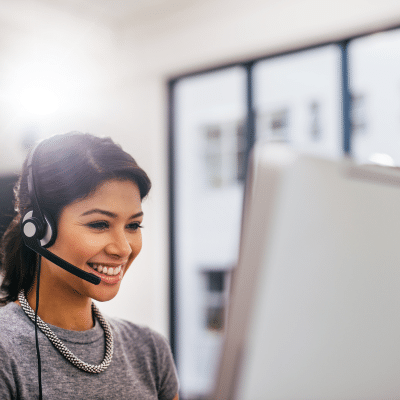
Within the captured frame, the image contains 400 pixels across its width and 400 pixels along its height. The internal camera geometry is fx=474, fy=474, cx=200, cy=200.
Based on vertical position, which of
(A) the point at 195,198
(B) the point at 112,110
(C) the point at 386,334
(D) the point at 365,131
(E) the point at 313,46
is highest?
(E) the point at 313,46

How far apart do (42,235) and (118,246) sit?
13cm

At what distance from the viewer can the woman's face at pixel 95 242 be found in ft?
2.59

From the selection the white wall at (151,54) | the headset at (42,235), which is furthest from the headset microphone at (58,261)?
the white wall at (151,54)

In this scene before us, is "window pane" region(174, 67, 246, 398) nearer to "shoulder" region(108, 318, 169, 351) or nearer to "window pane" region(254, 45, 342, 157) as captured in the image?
"window pane" region(254, 45, 342, 157)

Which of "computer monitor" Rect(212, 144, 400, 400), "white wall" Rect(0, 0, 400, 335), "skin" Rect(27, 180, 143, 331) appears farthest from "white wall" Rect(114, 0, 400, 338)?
"computer monitor" Rect(212, 144, 400, 400)

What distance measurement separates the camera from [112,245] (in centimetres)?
80

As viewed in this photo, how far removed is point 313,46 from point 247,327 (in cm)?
313

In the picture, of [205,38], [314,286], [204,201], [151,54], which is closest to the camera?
[314,286]

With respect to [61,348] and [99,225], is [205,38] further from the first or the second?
[61,348]

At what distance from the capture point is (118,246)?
31.5 inches

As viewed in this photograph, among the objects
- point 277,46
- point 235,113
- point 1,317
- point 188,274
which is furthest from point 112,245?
point 235,113

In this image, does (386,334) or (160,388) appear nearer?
(386,334)

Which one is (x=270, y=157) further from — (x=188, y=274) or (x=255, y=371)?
(x=188, y=274)

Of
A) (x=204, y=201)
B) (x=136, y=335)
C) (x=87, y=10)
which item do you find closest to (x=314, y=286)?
(x=136, y=335)
